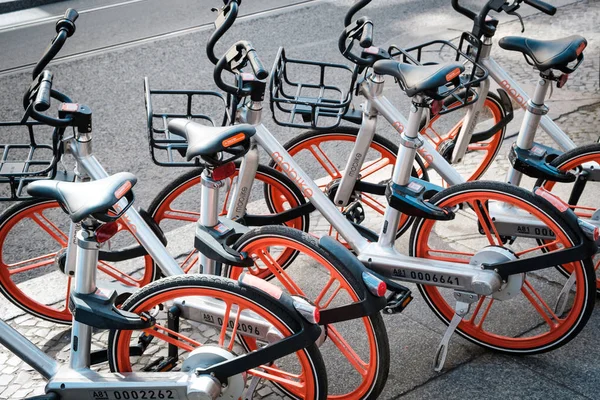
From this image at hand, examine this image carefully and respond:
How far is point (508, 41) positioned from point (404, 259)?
1.25m

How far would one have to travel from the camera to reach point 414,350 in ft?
12.5

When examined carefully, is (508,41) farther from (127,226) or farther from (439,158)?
(127,226)

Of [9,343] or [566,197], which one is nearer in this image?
[9,343]

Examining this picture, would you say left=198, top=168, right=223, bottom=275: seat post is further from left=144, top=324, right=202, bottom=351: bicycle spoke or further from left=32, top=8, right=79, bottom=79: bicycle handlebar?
left=32, top=8, right=79, bottom=79: bicycle handlebar

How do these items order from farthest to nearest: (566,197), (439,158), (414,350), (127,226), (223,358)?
(566,197) < (439,158) < (414,350) < (127,226) < (223,358)

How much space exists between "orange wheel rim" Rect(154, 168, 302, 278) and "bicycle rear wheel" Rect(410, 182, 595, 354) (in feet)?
2.59

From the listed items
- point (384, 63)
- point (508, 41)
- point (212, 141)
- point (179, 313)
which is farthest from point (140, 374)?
point (508, 41)

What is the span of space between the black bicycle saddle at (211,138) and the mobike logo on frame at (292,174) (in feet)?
1.83

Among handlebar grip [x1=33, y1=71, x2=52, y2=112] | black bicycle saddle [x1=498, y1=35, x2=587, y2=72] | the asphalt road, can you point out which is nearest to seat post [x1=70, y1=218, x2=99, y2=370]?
handlebar grip [x1=33, y1=71, x2=52, y2=112]

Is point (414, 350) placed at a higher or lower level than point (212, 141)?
lower

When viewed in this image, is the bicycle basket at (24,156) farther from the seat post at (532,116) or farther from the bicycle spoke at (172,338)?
the seat post at (532,116)

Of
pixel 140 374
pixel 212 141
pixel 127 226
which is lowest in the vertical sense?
pixel 140 374

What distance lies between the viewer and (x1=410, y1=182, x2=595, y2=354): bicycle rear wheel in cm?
345

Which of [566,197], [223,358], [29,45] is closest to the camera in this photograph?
[223,358]
